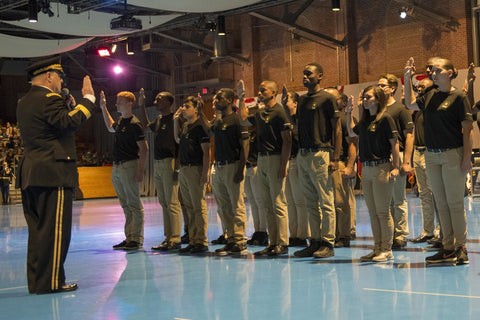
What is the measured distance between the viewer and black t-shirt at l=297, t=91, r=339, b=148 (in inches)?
254

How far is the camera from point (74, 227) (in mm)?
11461

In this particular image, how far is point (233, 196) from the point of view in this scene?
7.06 m

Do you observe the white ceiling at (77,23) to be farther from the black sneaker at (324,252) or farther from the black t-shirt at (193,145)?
the black sneaker at (324,252)

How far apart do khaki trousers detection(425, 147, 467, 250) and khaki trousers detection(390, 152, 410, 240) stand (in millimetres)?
1269

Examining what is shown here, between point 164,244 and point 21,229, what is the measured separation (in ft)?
15.1

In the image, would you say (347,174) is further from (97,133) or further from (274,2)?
(97,133)

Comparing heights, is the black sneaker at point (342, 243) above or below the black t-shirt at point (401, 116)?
below

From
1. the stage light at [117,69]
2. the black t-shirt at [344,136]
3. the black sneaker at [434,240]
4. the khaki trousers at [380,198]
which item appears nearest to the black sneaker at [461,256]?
the khaki trousers at [380,198]

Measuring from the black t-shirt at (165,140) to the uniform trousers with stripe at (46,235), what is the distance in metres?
2.58

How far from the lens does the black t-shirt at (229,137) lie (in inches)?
278

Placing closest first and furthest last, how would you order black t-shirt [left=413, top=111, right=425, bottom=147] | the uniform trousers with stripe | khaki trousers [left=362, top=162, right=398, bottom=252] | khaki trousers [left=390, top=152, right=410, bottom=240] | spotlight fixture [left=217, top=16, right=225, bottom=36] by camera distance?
the uniform trousers with stripe < khaki trousers [left=362, top=162, right=398, bottom=252] < khaki trousers [left=390, top=152, right=410, bottom=240] < black t-shirt [left=413, top=111, right=425, bottom=147] < spotlight fixture [left=217, top=16, right=225, bottom=36]

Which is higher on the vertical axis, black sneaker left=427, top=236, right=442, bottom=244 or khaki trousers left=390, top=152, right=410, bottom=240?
khaki trousers left=390, top=152, right=410, bottom=240

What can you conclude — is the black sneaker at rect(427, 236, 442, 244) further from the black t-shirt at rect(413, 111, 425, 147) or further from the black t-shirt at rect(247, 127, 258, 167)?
the black t-shirt at rect(247, 127, 258, 167)

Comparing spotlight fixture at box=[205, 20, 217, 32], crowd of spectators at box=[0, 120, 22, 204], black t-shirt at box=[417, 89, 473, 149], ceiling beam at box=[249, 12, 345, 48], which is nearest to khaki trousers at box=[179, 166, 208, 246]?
black t-shirt at box=[417, 89, 473, 149]
